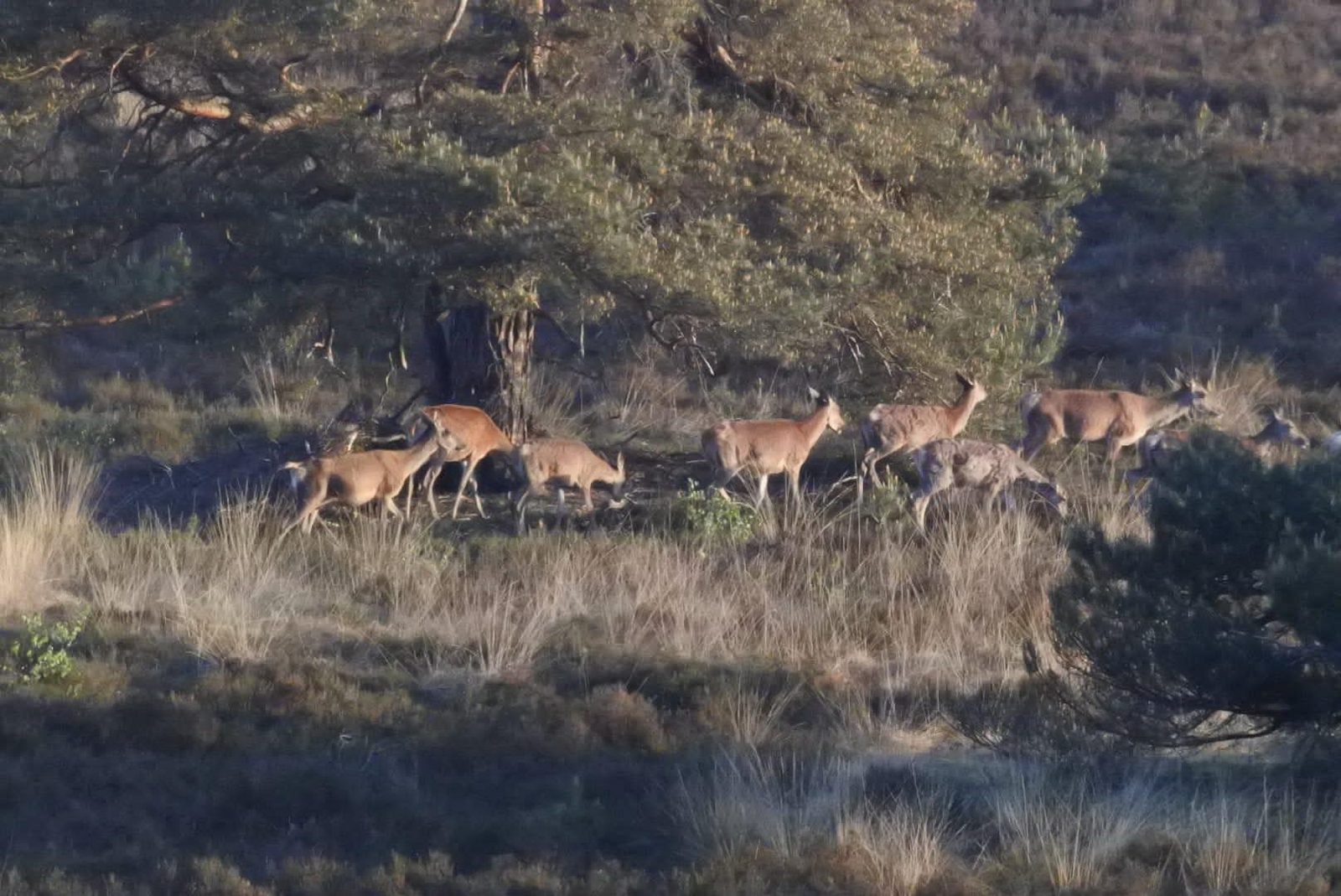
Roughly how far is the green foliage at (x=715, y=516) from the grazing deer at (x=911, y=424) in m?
1.46

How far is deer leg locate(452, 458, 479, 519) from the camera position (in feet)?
54.2

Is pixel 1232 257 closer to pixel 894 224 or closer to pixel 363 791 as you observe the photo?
pixel 894 224

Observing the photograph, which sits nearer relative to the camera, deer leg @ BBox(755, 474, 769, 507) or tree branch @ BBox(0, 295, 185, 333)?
tree branch @ BBox(0, 295, 185, 333)

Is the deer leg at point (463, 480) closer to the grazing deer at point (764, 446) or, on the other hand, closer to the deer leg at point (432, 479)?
the deer leg at point (432, 479)

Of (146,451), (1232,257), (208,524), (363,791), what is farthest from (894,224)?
(1232,257)

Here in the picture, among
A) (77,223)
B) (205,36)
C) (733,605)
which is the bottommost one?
(733,605)

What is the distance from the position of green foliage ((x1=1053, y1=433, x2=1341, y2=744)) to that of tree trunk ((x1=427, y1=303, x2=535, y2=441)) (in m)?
8.65

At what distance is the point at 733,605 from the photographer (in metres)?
13.8

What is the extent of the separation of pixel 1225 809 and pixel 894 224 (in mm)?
7923

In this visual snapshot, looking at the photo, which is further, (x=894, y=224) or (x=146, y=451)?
(x=146, y=451)

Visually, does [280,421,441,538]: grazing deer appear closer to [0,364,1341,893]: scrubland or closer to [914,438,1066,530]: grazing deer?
[0,364,1341,893]: scrubland

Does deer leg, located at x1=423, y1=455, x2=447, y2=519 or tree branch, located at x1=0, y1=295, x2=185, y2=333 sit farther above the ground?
tree branch, located at x1=0, y1=295, x2=185, y2=333

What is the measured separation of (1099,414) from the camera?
18.9 m

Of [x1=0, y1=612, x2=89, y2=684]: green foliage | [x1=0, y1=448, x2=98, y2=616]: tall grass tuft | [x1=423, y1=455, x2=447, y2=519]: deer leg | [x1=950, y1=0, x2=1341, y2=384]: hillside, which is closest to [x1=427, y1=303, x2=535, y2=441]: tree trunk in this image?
[x1=423, y1=455, x2=447, y2=519]: deer leg
